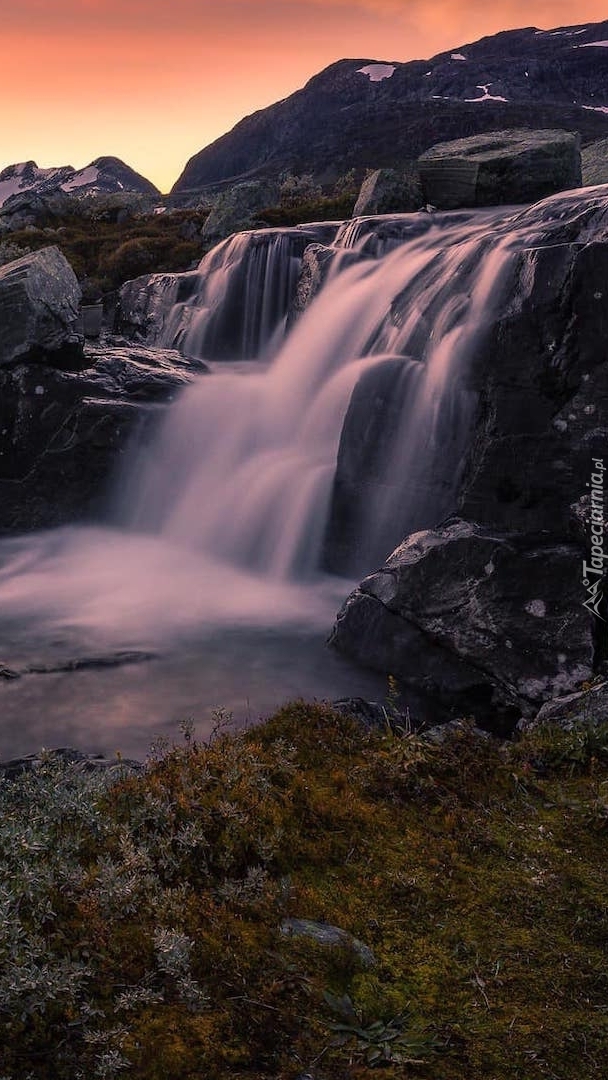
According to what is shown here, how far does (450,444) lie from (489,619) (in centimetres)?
384

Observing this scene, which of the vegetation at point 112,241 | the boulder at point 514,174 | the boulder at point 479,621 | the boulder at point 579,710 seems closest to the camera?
the boulder at point 579,710

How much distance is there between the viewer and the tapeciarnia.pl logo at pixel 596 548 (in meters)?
10.3

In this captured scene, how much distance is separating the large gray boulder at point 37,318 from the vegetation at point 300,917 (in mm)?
15703

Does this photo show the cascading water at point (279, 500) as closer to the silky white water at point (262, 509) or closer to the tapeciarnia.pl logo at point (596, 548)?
the silky white water at point (262, 509)

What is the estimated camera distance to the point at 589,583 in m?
10.4

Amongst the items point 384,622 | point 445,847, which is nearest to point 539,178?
point 384,622

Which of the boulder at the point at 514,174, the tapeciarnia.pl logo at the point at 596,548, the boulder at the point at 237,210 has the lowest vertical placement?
the tapeciarnia.pl logo at the point at 596,548

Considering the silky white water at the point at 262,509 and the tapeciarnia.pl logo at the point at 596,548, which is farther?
the silky white water at the point at 262,509

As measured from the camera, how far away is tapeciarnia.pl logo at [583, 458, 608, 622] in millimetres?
10312

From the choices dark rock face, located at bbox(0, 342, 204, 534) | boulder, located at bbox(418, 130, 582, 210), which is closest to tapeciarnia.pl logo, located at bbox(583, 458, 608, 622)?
dark rock face, located at bbox(0, 342, 204, 534)

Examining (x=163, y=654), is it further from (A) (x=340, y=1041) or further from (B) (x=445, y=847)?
(A) (x=340, y=1041)

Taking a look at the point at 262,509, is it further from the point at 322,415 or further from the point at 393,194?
the point at 393,194

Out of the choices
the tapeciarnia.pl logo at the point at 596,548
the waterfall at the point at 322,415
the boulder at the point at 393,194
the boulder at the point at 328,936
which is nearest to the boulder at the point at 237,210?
the boulder at the point at 393,194

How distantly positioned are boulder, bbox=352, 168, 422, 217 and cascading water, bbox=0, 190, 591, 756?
250 inches
